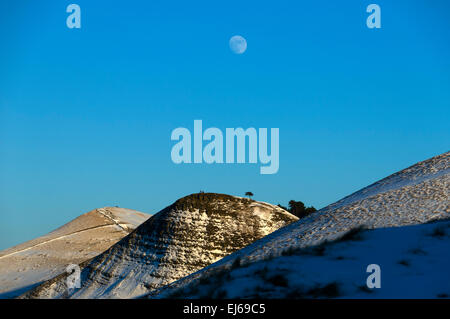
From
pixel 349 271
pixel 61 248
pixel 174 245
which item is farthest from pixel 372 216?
pixel 61 248

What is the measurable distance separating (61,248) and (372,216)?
201ft

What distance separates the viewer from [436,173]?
2538 cm

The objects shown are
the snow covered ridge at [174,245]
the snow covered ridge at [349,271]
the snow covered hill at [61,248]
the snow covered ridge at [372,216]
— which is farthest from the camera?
the snow covered hill at [61,248]

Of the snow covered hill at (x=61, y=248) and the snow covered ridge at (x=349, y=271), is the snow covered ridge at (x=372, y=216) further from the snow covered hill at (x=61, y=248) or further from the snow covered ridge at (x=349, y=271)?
the snow covered hill at (x=61, y=248)

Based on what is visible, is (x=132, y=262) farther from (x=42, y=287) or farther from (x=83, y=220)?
(x=83, y=220)

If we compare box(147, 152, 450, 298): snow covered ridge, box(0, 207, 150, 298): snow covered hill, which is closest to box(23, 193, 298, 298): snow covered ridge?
box(0, 207, 150, 298): snow covered hill

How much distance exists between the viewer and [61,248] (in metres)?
70.7

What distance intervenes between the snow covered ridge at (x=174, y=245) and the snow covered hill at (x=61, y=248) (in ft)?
55.7

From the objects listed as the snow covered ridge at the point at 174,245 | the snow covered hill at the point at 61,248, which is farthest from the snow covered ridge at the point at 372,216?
the snow covered hill at the point at 61,248

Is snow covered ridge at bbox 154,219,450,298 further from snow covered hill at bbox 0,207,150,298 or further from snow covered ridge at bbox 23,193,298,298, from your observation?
snow covered hill at bbox 0,207,150,298

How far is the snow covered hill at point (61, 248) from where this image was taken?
62219 millimetres

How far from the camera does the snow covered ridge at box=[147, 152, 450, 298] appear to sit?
15.7 m

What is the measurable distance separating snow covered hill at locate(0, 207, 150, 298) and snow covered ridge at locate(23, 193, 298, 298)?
17.0m
